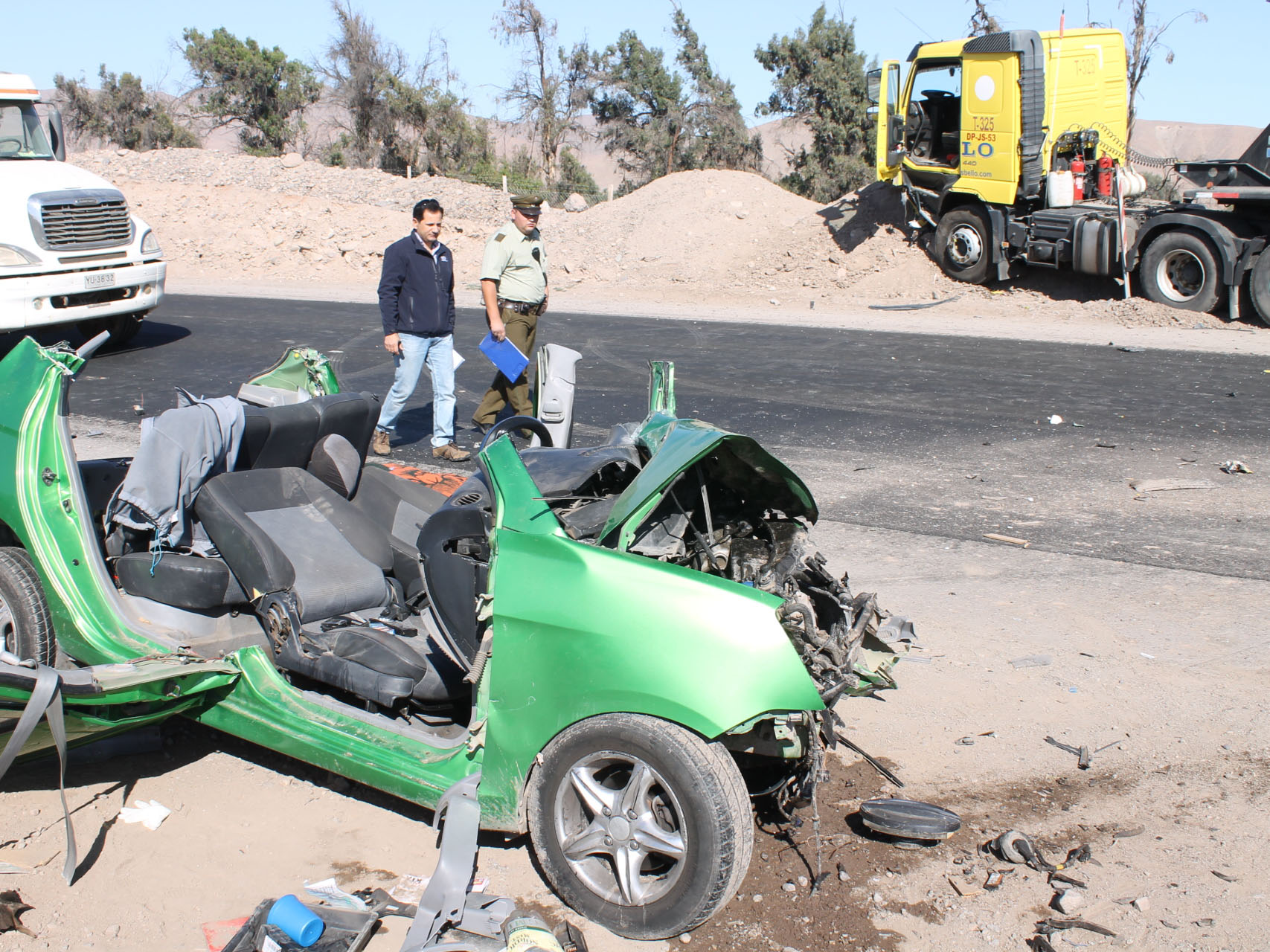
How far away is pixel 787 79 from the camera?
33125mm

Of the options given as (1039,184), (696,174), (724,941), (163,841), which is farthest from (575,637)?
(696,174)

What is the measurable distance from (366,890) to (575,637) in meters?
1.06

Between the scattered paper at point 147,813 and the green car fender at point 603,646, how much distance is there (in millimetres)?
1267

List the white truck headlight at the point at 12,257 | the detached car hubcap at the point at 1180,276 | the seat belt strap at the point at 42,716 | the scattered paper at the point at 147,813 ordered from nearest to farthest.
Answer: the seat belt strap at the point at 42,716
the scattered paper at the point at 147,813
the white truck headlight at the point at 12,257
the detached car hubcap at the point at 1180,276

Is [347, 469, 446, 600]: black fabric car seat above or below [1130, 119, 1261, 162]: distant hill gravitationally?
below

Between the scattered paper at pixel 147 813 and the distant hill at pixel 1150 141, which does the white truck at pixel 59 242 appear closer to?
the scattered paper at pixel 147 813

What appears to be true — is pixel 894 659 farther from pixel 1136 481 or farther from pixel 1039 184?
pixel 1039 184

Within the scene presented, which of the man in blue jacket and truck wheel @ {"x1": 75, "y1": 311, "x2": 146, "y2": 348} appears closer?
the man in blue jacket

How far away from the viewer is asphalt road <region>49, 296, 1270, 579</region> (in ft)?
22.4

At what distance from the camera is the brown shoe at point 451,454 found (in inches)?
322

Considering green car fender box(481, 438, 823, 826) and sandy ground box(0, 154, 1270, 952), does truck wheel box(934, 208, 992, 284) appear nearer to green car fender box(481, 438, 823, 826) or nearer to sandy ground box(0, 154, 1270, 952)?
sandy ground box(0, 154, 1270, 952)

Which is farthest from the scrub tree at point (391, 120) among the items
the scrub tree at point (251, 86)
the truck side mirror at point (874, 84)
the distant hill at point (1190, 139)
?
the distant hill at point (1190, 139)

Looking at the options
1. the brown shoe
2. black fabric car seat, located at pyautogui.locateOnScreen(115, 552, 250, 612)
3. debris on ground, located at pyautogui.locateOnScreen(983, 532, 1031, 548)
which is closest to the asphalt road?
debris on ground, located at pyautogui.locateOnScreen(983, 532, 1031, 548)

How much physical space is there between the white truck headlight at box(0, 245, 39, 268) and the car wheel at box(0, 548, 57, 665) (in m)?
9.37
